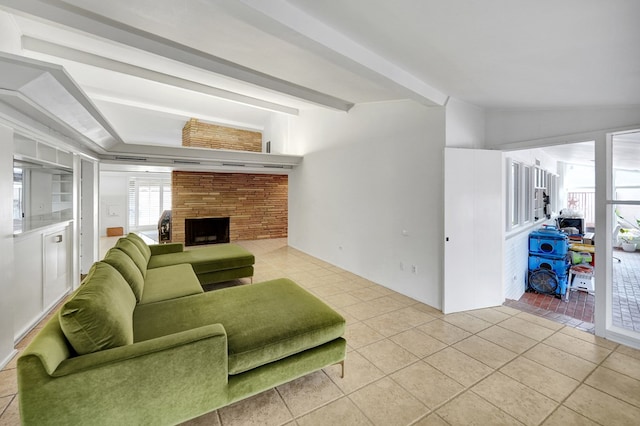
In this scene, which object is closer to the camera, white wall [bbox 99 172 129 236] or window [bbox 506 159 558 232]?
window [bbox 506 159 558 232]

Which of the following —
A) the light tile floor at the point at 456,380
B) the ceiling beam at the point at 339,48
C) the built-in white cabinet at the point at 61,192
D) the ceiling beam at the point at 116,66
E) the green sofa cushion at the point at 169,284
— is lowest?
the light tile floor at the point at 456,380

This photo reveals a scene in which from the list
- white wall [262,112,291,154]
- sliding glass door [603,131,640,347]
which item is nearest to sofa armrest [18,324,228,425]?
sliding glass door [603,131,640,347]

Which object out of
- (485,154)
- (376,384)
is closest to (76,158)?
(376,384)

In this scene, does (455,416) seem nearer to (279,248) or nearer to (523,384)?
(523,384)

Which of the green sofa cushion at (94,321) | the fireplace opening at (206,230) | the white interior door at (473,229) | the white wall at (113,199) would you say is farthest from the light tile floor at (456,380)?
the white wall at (113,199)

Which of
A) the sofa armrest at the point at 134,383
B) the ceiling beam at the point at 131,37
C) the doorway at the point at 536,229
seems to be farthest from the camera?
the doorway at the point at 536,229

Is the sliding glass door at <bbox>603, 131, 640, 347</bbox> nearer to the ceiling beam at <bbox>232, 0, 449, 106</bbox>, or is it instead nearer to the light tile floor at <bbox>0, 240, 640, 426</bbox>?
the light tile floor at <bbox>0, 240, 640, 426</bbox>

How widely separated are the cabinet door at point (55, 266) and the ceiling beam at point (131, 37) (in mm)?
2287

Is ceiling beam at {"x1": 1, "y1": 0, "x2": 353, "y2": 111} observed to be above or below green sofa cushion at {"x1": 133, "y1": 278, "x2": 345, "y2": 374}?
above

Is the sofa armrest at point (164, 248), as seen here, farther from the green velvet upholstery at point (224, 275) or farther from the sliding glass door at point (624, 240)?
the sliding glass door at point (624, 240)

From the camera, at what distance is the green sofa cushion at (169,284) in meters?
2.55

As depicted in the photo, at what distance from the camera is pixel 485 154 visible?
342 cm

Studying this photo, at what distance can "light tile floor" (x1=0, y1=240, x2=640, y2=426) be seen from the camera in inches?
69.3

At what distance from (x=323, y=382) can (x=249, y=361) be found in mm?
711
